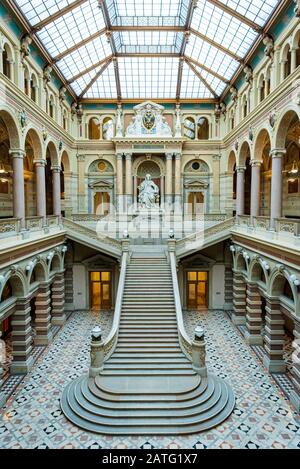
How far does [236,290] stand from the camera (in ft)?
68.8

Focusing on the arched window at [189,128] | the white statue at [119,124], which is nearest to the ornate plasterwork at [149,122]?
the white statue at [119,124]

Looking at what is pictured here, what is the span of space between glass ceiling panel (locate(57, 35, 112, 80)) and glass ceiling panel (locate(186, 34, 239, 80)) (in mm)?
6093

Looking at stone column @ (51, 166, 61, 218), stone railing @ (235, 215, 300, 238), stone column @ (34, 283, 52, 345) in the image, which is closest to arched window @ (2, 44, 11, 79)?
stone column @ (51, 166, 61, 218)

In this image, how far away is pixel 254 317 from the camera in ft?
60.0

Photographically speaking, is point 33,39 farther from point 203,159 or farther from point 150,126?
point 203,159

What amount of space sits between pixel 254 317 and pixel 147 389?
865 centimetres

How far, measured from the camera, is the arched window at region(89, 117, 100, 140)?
28.0 m

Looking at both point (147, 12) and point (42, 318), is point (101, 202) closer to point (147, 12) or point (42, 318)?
point (42, 318)

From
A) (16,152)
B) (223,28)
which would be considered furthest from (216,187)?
(16,152)

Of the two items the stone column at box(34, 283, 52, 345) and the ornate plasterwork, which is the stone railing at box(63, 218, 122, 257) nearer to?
the stone column at box(34, 283, 52, 345)

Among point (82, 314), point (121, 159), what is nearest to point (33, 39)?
point (121, 159)

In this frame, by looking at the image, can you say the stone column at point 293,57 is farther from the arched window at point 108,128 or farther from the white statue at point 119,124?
the arched window at point 108,128

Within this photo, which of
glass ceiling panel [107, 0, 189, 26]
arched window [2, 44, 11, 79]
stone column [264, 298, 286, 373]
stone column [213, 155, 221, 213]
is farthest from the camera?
stone column [213, 155, 221, 213]

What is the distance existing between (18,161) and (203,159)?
16722 mm
